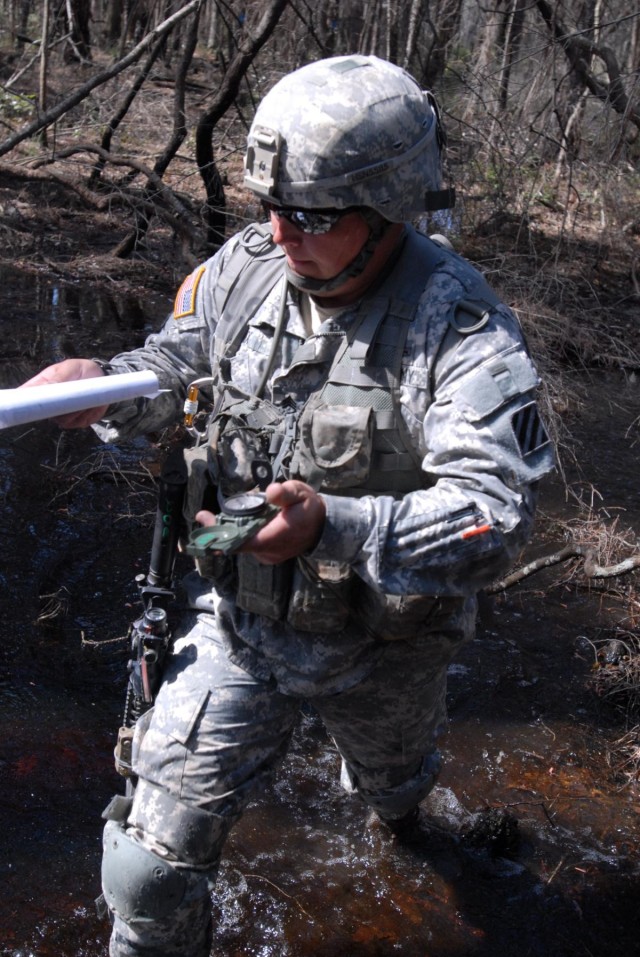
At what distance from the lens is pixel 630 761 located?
3.70 metres

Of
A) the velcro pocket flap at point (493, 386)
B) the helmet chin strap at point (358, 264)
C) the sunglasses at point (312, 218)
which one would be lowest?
the velcro pocket flap at point (493, 386)

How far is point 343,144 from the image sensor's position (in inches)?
91.4

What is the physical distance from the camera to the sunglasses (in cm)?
235

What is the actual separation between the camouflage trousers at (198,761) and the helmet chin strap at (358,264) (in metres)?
0.88

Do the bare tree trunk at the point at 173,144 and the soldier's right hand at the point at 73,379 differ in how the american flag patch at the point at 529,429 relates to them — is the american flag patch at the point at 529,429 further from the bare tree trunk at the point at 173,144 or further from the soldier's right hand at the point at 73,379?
the bare tree trunk at the point at 173,144

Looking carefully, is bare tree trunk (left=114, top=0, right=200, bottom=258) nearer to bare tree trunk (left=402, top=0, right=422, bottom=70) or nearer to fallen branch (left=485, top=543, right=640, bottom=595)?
bare tree trunk (left=402, top=0, right=422, bottom=70)

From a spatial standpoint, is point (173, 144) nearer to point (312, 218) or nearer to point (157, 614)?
point (312, 218)

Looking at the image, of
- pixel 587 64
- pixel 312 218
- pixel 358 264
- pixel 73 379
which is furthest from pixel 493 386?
pixel 587 64

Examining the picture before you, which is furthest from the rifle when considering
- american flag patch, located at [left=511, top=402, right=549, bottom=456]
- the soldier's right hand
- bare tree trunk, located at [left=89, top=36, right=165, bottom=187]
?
bare tree trunk, located at [left=89, top=36, right=165, bottom=187]

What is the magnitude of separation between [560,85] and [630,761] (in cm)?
507

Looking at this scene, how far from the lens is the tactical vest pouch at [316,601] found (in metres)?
2.34

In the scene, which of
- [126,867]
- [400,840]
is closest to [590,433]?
[400,840]

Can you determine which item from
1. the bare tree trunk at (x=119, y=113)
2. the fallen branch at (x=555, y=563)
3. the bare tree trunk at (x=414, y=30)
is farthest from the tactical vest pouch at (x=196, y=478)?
the bare tree trunk at (x=119, y=113)

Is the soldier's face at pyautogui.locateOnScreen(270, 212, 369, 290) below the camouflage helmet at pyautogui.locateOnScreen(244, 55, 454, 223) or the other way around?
below
